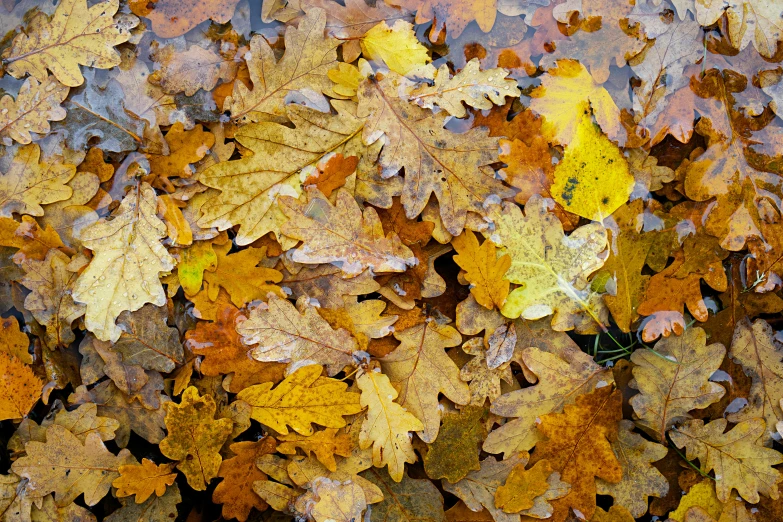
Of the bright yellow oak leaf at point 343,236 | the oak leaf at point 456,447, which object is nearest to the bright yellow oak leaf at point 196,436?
the bright yellow oak leaf at point 343,236

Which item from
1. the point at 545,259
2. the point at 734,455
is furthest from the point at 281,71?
the point at 734,455

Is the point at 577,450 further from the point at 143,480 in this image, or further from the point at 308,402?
the point at 143,480

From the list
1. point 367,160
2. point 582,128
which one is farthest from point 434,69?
point 582,128

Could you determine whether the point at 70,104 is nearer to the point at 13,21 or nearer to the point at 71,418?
the point at 13,21

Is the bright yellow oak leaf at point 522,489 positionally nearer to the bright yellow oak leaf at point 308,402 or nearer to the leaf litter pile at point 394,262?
the leaf litter pile at point 394,262

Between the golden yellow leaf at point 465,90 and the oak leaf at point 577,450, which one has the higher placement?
the golden yellow leaf at point 465,90
